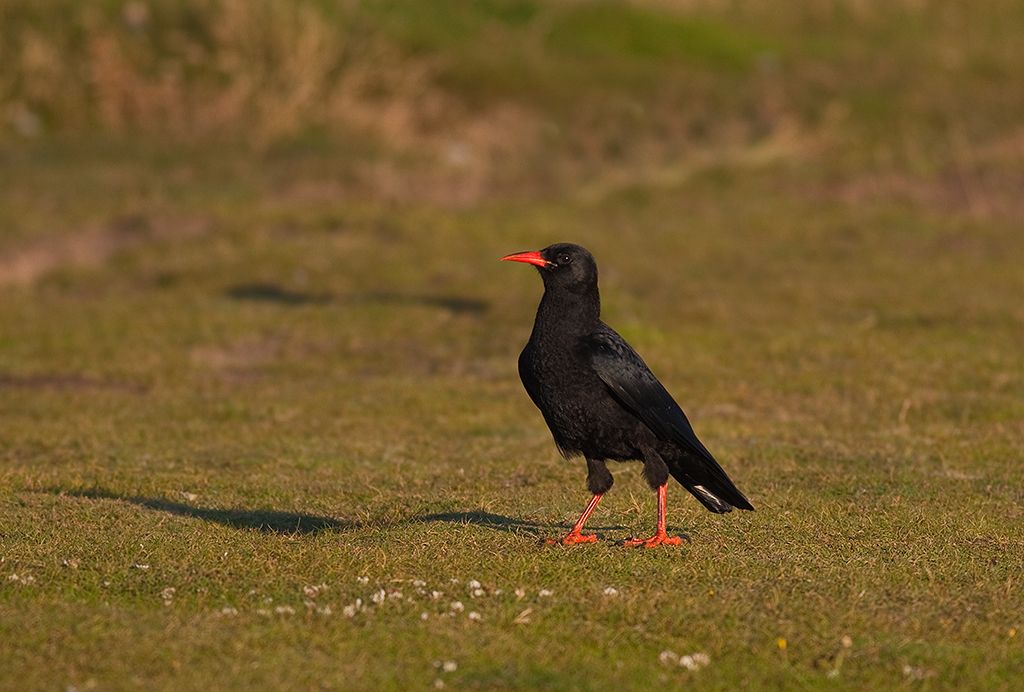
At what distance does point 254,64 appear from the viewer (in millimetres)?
27844

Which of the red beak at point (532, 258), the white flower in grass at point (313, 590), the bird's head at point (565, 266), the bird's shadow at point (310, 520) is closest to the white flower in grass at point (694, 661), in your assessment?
the white flower in grass at point (313, 590)

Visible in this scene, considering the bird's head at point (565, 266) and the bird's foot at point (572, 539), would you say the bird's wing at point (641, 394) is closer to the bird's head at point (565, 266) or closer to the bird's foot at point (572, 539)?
the bird's head at point (565, 266)

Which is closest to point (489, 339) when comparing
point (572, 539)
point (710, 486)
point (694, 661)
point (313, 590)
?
point (710, 486)

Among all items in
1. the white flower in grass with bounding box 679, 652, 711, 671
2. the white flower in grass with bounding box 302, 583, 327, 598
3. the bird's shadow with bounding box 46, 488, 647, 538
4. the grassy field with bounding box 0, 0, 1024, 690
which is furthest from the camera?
the bird's shadow with bounding box 46, 488, 647, 538

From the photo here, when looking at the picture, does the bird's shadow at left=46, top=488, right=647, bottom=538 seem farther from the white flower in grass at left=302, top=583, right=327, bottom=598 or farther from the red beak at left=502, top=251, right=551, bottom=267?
the red beak at left=502, top=251, right=551, bottom=267

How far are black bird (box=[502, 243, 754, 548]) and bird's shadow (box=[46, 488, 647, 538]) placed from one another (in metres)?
0.38

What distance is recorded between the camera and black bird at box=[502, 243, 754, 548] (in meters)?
8.49

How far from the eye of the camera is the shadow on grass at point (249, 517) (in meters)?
9.16

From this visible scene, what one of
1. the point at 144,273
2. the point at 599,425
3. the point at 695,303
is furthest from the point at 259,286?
the point at 599,425

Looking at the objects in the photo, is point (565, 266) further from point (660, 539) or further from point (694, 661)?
point (694, 661)

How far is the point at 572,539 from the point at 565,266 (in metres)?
1.59

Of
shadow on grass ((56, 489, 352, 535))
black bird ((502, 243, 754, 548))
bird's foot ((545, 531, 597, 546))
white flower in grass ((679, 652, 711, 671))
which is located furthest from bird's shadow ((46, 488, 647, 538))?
white flower in grass ((679, 652, 711, 671))

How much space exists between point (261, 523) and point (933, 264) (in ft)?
42.0

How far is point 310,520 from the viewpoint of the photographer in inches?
372
